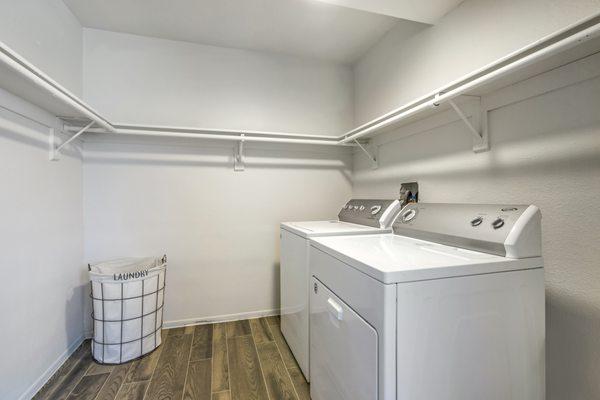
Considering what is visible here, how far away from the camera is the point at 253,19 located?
1.81 m

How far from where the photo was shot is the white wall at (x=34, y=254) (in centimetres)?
119

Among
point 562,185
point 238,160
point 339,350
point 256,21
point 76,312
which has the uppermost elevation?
point 256,21

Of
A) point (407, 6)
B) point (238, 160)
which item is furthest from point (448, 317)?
point (238, 160)

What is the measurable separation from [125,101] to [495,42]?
2.34 metres

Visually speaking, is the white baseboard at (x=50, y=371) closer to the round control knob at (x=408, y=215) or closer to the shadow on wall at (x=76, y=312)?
the shadow on wall at (x=76, y=312)

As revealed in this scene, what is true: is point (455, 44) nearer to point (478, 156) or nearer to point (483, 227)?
point (478, 156)

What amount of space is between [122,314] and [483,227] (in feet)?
6.55

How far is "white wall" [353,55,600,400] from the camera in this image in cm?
87

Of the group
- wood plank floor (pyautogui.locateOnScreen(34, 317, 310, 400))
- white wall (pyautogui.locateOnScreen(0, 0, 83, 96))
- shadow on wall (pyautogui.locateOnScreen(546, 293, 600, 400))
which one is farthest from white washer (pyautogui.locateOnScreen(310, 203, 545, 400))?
white wall (pyautogui.locateOnScreen(0, 0, 83, 96))

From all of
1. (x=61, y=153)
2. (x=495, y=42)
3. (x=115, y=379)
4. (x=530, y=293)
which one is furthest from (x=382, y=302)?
(x=61, y=153)

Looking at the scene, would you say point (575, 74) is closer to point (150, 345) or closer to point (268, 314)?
point (268, 314)

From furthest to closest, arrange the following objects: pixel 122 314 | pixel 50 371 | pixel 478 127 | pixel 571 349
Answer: pixel 122 314
pixel 50 371
pixel 478 127
pixel 571 349

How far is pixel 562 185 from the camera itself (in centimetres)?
95

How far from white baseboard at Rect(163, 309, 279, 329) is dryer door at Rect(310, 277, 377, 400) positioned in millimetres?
1011
